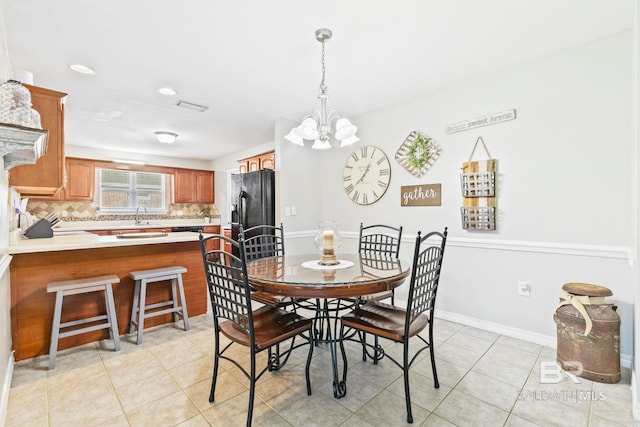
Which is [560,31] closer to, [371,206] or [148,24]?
[371,206]

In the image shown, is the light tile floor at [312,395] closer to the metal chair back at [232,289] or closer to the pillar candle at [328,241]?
the metal chair back at [232,289]

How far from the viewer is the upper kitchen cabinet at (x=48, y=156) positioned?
232 centimetres

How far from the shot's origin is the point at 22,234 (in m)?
3.08

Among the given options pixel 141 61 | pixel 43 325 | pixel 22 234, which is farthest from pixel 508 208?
pixel 22 234

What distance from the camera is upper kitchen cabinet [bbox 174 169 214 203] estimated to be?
6.52 metres

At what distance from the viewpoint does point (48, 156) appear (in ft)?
7.88

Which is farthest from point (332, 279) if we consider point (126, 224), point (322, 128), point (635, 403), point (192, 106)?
point (126, 224)

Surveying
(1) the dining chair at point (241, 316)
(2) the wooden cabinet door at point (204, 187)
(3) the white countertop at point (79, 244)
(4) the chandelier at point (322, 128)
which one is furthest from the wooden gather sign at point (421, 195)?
(2) the wooden cabinet door at point (204, 187)

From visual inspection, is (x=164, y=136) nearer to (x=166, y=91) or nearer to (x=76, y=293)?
(x=166, y=91)

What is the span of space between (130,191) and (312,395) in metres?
6.05

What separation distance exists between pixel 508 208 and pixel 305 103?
7.80 feet

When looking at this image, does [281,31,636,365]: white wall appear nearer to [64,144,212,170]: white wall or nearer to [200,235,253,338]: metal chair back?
[200,235,253,338]: metal chair back

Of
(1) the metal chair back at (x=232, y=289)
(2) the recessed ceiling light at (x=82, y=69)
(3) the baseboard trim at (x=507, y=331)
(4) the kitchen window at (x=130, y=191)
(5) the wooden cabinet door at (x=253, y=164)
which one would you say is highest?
(2) the recessed ceiling light at (x=82, y=69)

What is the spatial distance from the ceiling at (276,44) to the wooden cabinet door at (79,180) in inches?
92.4
